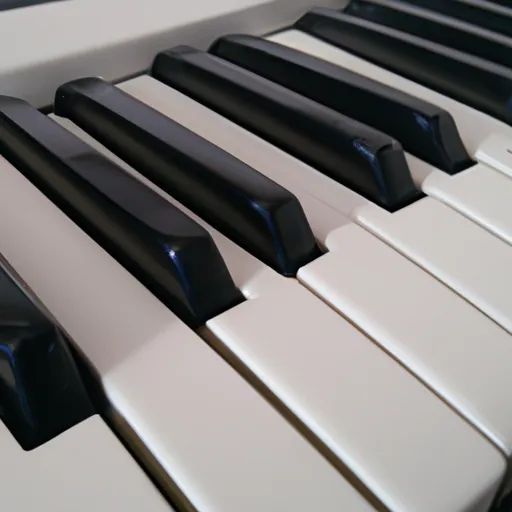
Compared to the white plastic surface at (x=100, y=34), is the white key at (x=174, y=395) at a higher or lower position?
lower

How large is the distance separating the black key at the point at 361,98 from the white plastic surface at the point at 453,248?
81 millimetres

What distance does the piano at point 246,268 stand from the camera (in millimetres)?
370

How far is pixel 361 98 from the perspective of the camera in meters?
0.69

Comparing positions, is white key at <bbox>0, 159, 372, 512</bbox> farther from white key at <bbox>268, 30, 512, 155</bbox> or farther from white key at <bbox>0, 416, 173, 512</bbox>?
white key at <bbox>268, 30, 512, 155</bbox>

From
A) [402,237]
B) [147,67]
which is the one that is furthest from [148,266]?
[147,67]

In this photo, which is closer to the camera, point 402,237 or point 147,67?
point 402,237

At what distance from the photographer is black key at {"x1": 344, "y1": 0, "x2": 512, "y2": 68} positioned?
805 mm

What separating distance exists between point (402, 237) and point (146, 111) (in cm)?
27

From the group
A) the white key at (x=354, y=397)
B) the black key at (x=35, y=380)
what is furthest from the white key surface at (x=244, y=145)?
the black key at (x=35, y=380)

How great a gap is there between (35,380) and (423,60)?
59cm

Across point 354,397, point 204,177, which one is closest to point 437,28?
point 204,177

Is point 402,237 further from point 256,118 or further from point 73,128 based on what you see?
point 73,128

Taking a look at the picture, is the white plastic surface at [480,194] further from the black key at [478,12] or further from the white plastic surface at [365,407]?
the black key at [478,12]

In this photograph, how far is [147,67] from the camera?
0.77m
